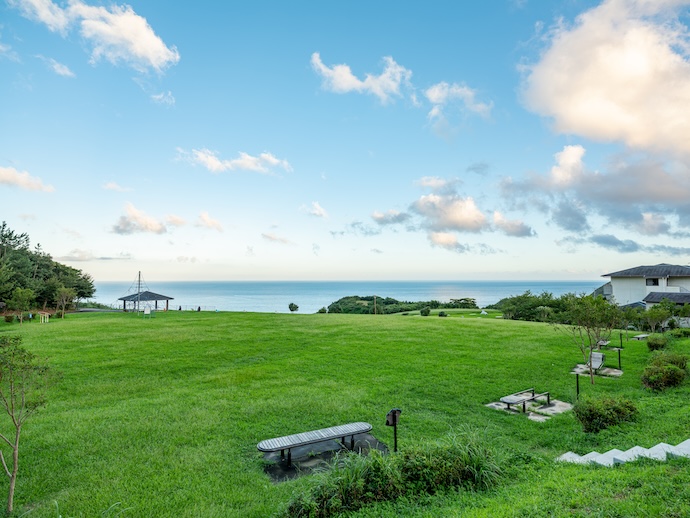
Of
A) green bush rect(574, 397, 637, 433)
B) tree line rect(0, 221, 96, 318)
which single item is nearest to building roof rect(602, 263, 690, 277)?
green bush rect(574, 397, 637, 433)

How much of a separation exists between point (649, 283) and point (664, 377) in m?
39.6

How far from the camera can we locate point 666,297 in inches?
1446

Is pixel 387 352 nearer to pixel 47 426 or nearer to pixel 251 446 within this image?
pixel 251 446

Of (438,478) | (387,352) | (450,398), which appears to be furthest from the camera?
(387,352)

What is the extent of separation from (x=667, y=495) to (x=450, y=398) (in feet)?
22.6

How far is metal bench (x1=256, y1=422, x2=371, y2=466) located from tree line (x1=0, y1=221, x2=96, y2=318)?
32787 millimetres

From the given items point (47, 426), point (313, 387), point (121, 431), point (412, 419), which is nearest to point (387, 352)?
point (313, 387)

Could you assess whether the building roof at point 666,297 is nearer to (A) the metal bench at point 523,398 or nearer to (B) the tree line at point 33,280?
(A) the metal bench at point 523,398

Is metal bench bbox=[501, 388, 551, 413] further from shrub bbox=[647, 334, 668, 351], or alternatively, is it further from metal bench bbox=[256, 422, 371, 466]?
shrub bbox=[647, 334, 668, 351]

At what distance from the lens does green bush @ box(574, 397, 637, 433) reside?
8.15 metres

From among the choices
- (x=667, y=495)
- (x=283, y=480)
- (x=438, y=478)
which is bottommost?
(x=283, y=480)

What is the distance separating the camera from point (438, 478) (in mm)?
5570

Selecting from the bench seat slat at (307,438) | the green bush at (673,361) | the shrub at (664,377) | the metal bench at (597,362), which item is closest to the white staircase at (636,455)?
the bench seat slat at (307,438)

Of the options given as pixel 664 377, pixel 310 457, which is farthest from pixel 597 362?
pixel 310 457
